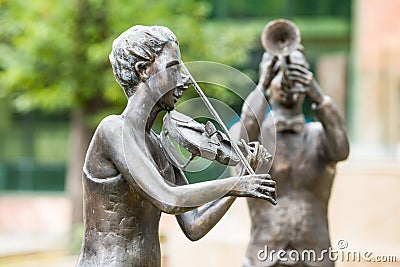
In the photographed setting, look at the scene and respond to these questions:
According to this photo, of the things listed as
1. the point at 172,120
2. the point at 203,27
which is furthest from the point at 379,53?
the point at 172,120

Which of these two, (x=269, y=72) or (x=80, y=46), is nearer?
(x=269, y=72)

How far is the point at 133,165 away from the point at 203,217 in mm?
400

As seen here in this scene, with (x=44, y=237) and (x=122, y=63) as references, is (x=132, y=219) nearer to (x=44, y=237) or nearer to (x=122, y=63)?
(x=122, y=63)

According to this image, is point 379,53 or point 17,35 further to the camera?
point 17,35

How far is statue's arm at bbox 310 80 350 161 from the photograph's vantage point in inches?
227

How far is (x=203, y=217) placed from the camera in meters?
4.00

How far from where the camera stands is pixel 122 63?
3941mm

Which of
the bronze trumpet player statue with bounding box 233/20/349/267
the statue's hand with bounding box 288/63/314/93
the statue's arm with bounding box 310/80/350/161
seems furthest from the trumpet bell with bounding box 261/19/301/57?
the statue's arm with bounding box 310/80/350/161

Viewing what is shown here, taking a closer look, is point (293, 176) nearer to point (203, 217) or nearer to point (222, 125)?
point (203, 217)

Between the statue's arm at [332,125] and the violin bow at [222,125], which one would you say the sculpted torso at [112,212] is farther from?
the statue's arm at [332,125]

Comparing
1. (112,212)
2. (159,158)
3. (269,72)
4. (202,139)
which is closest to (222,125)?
(202,139)

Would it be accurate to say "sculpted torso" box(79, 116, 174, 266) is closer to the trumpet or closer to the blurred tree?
the trumpet

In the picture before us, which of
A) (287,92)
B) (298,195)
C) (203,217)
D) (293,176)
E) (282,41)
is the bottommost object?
(203,217)

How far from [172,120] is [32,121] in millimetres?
18492
